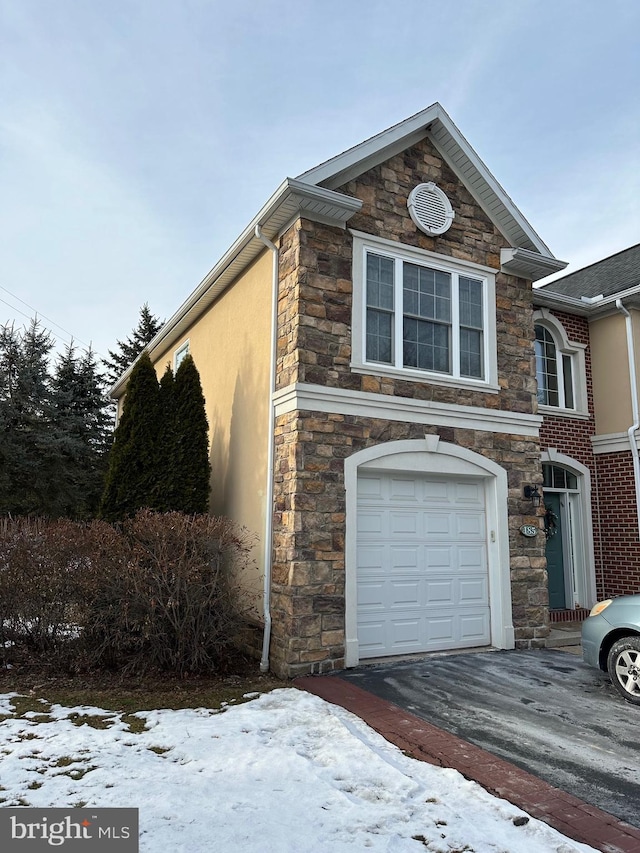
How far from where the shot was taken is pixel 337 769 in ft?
13.2

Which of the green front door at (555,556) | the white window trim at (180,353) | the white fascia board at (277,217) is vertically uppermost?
the white fascia board at (277,217)

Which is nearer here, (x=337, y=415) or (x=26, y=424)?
(x=337, y=415)

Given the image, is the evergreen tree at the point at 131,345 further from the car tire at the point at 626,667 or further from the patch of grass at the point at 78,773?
the patch of grass at the point at 78,773

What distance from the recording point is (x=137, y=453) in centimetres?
827

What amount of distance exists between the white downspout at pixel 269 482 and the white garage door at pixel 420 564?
108 centimetres

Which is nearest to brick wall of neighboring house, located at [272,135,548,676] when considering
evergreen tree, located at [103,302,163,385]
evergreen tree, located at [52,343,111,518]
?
evergreen tree, located at [52,343,111,518]

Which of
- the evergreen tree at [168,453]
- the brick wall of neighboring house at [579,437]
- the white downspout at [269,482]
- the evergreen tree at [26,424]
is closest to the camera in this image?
the white downspout at [269,482]

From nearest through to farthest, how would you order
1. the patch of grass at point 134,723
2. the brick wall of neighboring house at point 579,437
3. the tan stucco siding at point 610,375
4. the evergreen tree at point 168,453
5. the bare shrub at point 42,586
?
the patch of grass at point 134,723
the bare shrub at point 42,586
the evergreen tree at point 168,453
the brick wall of neighboring house at point 579,437
the tan stucco siding at point 610,375

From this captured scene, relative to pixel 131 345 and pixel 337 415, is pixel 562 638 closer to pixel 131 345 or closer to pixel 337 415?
pixel 337 415

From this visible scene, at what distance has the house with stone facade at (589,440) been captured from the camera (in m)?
10.5

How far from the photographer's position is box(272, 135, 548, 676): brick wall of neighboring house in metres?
6.65

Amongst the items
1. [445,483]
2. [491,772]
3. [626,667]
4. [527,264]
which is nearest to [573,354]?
[527,264]

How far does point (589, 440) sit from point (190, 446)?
24.1 feet

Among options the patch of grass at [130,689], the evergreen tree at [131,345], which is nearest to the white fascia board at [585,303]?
the patch of grass at [130,689]
